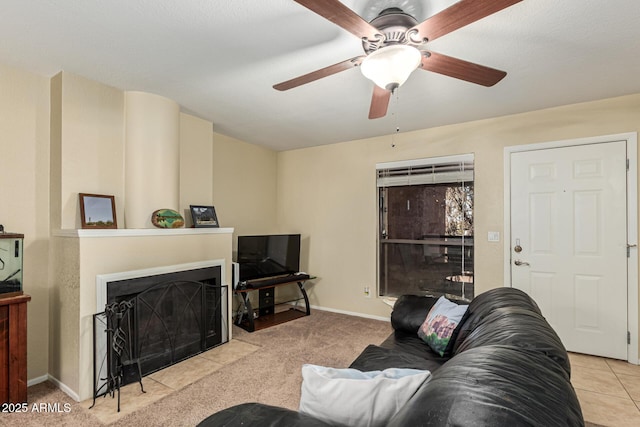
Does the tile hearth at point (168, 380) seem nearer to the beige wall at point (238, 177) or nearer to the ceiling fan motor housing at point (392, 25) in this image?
the beige wall at point (238, 177)

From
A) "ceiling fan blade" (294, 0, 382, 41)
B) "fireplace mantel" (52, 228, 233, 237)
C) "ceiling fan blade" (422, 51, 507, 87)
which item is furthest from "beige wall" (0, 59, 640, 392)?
"ceiling fan blade" (294, 0, 382, 41)

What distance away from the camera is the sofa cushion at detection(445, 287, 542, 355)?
6.02ft

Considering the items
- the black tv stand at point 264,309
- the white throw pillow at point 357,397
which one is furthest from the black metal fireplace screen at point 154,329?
the white throw pillow at point 357,397

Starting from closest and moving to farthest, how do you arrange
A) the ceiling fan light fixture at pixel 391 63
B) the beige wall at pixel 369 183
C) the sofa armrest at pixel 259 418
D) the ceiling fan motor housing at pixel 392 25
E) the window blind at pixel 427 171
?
the sofa armrest at pixel 259 418 → the ceiling fan light fixture at pixel 391 63 → the ceiling fan motor housing at pixel 392 25 → the beige wall at pixel 369 183 → the window blind at pixel 427 171

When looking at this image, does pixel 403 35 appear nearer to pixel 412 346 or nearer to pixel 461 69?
pixel 461 69

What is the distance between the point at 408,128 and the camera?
12.9 ft

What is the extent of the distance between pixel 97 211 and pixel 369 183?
3.11 meters

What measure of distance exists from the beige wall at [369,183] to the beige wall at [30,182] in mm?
3053

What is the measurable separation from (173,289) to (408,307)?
2.10 meters

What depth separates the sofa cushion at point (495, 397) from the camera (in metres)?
0.67

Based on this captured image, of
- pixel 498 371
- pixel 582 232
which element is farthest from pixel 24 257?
pixel 582 232

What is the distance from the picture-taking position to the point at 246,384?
2496 mm

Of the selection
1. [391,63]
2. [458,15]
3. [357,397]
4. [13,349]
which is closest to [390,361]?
[357,397]

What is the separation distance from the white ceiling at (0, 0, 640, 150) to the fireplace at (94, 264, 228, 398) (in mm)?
1641
